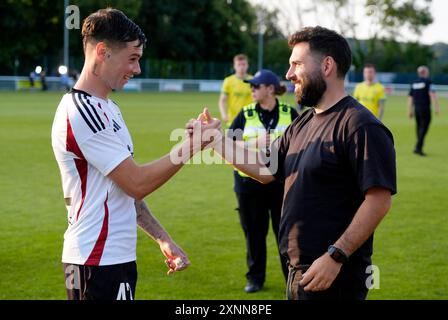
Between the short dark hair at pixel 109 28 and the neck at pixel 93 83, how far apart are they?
0.50 ft

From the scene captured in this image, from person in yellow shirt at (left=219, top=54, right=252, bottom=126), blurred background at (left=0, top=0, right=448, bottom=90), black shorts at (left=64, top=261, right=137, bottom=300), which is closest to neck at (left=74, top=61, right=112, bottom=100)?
black shorts at (left=64, top=261, right=137, bottom=300)

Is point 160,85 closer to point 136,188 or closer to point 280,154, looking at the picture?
point 280,154

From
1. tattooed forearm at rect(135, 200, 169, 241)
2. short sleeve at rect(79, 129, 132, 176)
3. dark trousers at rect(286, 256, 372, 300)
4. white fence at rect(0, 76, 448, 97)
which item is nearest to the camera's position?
short sleeve at rect(79, 129, 132, 176)

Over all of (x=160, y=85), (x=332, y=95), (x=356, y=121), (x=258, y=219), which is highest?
(x=332, y=95)

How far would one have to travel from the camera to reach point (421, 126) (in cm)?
1984

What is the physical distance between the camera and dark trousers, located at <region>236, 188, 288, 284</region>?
7809 mm

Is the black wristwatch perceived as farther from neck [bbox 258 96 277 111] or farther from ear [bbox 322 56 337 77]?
neck [bbox 258 96 277 111]

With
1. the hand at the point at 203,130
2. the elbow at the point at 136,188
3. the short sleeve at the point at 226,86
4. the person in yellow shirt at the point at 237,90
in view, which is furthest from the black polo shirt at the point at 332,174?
the short sleeve at the point at 226,86

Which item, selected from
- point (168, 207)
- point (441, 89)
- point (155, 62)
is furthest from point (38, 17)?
point (168, 207)

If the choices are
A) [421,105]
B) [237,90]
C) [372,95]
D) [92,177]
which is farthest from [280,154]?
[421,105]

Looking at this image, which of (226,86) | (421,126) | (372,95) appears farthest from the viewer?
(421,126)

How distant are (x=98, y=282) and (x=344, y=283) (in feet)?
4.57

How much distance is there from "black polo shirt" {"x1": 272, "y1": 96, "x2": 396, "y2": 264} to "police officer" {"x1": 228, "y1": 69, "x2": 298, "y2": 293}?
3.57 meters

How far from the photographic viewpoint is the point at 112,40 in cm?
383
